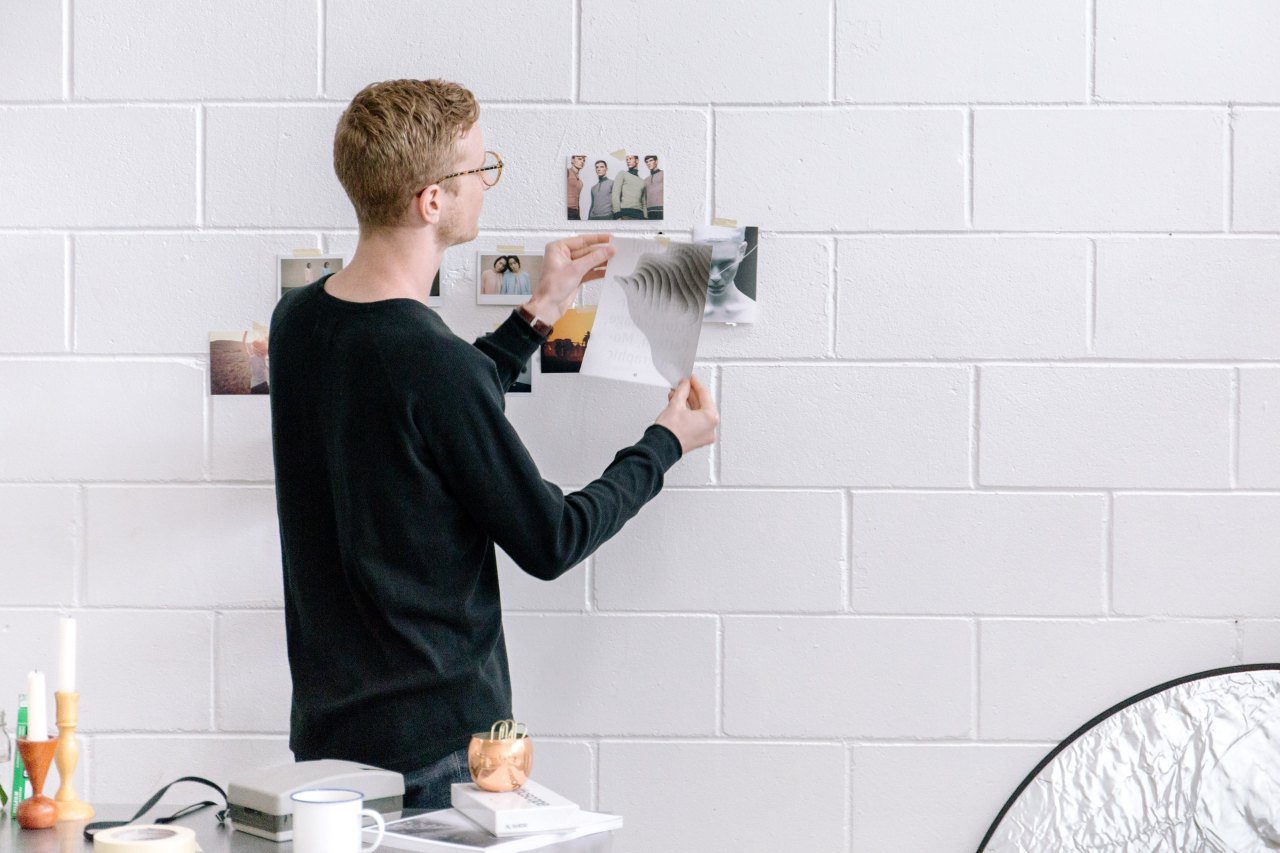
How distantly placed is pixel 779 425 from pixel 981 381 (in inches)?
14.3

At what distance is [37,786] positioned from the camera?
133cm

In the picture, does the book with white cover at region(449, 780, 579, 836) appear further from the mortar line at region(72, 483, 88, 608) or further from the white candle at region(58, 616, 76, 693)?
the mortar line at region(72, 483, 88, 608)

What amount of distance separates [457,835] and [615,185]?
1.16 m

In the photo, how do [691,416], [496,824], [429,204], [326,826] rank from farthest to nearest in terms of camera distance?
1. [691,416]
2. [429,204]
3. [496,824]
4. [326,826]

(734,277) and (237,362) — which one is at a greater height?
(734,277)

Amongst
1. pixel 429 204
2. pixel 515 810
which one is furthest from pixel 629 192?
pixel 515 810

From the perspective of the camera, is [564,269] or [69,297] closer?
[564,269]

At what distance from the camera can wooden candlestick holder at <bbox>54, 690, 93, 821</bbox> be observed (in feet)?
4.36

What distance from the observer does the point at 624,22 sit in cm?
198

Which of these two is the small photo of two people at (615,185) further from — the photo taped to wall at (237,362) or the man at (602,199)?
the photo taped to wall at (237,362)

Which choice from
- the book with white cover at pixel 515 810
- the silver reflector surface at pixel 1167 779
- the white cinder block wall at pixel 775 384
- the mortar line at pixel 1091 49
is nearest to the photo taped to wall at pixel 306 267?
the white cinder block wall at pixel 775 384

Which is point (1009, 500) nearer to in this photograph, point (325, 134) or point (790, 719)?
point (790, 719)

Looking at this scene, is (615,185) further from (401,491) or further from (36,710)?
(36,710)

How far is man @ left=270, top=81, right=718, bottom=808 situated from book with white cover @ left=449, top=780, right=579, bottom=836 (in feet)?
0.68
